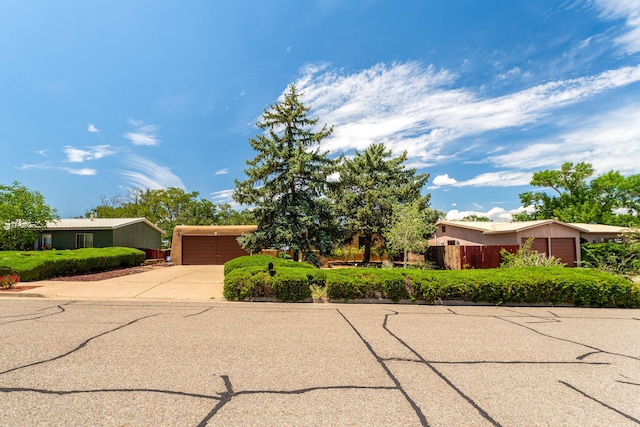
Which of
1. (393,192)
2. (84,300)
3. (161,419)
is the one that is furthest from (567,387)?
(393,192)

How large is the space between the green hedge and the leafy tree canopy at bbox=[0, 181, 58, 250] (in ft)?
28.4

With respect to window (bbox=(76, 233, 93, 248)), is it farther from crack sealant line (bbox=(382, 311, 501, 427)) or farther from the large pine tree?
crack sealant line (bbox=(382, 311, 501, 427))

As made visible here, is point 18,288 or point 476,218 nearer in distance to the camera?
point 18,288

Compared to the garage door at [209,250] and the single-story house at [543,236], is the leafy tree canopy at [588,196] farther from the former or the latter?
the garage door at [209,250]

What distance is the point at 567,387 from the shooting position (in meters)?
4.27

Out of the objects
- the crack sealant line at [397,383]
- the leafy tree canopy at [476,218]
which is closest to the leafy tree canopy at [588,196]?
the leafy tree canopy at [476,218]

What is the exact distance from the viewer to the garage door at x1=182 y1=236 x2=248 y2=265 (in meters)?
26.7

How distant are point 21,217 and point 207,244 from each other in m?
13.1

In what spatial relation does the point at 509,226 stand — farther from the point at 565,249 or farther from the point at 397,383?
the point at 397,383

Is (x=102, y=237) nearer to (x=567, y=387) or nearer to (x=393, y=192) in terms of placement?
(x=393, y=192)

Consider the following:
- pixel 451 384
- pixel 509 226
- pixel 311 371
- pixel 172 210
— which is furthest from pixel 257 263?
pixel 172 210

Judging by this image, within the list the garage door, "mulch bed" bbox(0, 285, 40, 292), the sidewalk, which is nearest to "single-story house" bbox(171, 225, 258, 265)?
the garage door

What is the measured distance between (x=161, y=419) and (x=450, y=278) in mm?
9321

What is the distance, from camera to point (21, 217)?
25.6 metres
